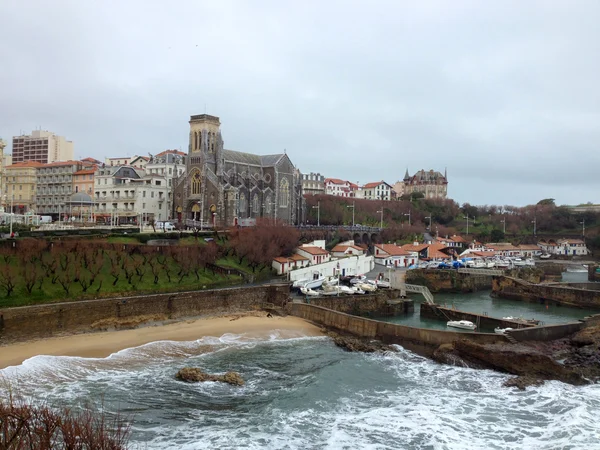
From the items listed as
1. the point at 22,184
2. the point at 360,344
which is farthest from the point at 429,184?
the point at 360,344

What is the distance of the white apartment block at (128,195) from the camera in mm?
79500

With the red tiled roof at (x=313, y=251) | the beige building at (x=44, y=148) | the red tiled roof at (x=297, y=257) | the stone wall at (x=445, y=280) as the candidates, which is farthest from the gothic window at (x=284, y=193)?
the beige building at (x=44, y=148)

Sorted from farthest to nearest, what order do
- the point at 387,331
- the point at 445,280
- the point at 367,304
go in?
the point at 445,280
the point at 367,304
the point at 387,331

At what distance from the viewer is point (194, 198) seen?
79812 millimetres

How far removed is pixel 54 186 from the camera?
284 ft

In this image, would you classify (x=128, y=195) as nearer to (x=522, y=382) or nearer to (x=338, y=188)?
(x=522, y=382)

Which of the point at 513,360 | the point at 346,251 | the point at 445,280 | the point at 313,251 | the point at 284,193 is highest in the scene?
the point at 284,193

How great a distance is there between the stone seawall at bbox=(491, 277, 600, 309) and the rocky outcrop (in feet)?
81.1

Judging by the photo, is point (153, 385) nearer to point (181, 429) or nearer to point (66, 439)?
point (181, 429)

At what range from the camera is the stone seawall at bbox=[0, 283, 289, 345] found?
30.4 m

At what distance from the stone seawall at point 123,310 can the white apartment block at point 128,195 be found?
4249cm

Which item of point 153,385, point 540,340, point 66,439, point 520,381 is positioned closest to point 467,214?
point 540,340

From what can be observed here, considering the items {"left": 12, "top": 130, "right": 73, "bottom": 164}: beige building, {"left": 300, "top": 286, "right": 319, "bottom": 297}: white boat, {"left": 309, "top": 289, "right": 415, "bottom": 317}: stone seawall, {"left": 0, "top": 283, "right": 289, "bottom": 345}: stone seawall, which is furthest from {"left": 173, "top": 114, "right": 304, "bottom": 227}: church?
{"left": 12, "top": 130, "right": 73, "bottom": 164}: beige building

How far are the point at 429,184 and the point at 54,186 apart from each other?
11187cm
